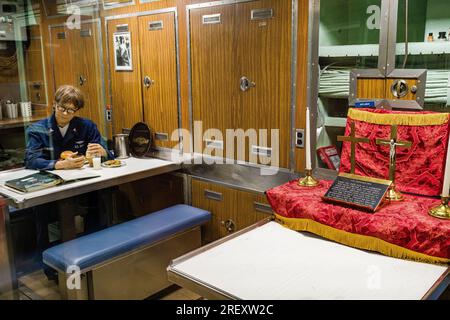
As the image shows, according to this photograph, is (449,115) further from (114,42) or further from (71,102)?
(114,42)

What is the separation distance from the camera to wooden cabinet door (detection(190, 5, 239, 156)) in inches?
103

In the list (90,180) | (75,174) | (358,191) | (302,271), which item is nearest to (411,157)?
(358,191)

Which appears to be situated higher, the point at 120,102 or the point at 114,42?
the point at 114,42

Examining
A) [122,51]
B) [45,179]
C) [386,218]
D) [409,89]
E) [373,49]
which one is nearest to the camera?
[386,218]

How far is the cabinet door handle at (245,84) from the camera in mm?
2545

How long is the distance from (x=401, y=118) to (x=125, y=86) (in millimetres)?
2233

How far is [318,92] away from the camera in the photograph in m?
2.28

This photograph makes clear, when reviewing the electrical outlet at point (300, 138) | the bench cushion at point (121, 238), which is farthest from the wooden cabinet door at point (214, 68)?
the bench cushion at point (121, 238)

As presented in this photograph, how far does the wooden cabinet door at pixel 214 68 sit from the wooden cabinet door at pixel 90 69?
Answer: 107cm

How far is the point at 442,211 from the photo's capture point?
159cm

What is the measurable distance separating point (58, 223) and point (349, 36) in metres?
2.23

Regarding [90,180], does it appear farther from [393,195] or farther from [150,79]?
[393,195]
